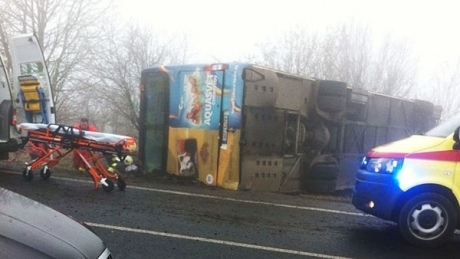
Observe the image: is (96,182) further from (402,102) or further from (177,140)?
(402,102)

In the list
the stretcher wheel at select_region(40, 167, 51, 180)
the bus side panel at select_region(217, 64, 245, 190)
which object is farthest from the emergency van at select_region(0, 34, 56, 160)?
the bus side panel at select_region(217, 64, 245, 190)

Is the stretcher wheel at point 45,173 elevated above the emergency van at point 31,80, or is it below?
below

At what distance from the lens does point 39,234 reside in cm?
252

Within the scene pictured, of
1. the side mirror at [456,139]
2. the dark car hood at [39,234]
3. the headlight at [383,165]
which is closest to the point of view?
the dark car hood at [39,234]

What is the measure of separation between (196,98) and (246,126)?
4.07ft

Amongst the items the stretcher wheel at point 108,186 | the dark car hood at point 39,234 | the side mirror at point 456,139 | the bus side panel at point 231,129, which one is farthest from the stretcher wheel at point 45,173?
the side mirror at point 456,139

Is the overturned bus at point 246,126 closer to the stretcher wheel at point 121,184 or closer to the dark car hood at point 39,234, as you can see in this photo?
the stretcher wheel at point 121,184

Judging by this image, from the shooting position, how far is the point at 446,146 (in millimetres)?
5246

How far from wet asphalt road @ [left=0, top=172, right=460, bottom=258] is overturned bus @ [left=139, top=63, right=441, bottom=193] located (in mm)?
835

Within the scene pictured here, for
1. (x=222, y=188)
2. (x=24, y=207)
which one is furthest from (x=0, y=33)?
(x=24, y=207)

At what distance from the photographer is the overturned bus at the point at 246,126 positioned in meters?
8.80

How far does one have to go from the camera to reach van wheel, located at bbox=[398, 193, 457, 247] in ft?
17.2

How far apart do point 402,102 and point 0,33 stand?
46.9ft

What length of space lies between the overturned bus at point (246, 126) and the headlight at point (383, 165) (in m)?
3.34
